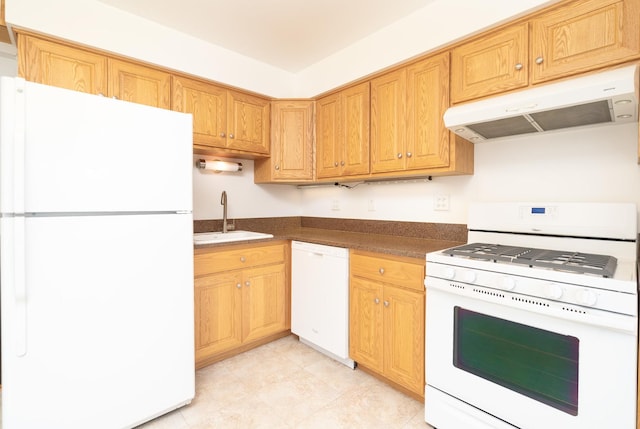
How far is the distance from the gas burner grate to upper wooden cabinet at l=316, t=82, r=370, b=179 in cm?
104

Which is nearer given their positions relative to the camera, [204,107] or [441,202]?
[441,202]

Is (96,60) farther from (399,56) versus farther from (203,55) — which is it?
(399,56)

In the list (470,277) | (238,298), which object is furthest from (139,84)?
(470,277)

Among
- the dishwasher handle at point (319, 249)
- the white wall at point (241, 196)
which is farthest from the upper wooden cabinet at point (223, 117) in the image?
the dishwasher handle at point (319, 249)

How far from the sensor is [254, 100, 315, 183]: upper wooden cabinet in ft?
9.09

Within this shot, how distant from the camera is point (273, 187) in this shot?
10.3 ft

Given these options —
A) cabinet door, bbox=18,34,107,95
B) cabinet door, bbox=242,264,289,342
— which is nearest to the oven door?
cabinet door, bbox=242,264,289,342

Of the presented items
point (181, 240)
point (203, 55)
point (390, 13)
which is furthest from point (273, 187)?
point (390, 13)

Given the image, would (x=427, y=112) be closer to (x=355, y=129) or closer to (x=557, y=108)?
(x=355, y=129)

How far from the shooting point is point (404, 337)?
1803 mm

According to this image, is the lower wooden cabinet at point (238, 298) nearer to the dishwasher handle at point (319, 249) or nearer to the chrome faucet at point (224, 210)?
the dishwasher handle at point (319, 249)

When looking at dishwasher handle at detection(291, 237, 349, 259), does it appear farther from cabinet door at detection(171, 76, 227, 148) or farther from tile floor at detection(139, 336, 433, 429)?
cabinet door at detection(171, 76, 227, 148)

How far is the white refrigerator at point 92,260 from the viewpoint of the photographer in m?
1.28

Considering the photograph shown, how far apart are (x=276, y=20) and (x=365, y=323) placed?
7.21 feet
